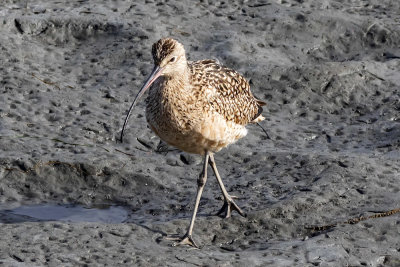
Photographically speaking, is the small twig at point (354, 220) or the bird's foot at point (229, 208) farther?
the bird's foot at point (229, 208)

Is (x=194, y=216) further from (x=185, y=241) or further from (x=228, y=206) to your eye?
(x=228, y=206)

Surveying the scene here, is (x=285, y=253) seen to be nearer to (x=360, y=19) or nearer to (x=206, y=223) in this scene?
(x=206, y=223)

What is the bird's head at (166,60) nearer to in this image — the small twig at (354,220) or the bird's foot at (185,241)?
the bird's foot at (185,241)

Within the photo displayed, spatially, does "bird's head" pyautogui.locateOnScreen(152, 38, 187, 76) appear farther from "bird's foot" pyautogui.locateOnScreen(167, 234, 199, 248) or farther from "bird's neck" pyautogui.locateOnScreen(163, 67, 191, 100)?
"bird's foot" pyautogui.locateOnScreen(167, 234, 199, 248)

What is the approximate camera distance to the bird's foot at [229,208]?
661 centimetres

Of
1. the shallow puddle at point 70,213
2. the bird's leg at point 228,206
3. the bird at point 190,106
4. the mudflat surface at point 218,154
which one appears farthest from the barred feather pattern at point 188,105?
the shallow puddle at point 70,213

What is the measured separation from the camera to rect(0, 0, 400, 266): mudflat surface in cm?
607

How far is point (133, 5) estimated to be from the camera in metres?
9.68

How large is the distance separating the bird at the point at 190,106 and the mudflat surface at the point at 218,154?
0.44 meters

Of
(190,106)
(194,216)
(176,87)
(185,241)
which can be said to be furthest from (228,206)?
(176,87)

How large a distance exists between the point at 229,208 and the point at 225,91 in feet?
3.12

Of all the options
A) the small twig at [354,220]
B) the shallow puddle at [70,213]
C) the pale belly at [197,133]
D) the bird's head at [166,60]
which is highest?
the bird's head at [166,60]

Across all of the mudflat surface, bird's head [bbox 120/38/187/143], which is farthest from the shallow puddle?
bird's head [bbox 120/38/187/143]

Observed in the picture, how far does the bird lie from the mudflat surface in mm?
442
